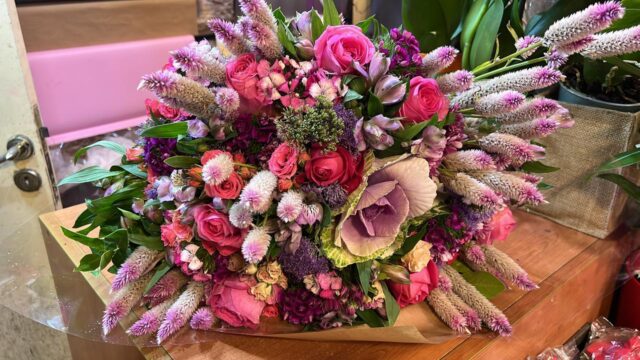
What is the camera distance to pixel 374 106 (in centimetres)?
67

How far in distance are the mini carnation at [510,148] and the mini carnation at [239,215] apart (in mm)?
353

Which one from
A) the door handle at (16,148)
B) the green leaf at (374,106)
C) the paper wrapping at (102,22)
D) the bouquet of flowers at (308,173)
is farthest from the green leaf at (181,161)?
the paper wrapping at (102,22)

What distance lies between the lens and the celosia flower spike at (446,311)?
772 mm

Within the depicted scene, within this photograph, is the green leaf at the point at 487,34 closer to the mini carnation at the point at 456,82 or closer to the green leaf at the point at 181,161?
the mini carnation at the point at 456,82

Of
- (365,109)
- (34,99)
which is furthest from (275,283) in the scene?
(34,99)

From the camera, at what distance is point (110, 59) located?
5.25ft

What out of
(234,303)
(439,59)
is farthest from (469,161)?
(234,303)

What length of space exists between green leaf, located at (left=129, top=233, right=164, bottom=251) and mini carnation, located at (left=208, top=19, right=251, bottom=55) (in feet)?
0.87

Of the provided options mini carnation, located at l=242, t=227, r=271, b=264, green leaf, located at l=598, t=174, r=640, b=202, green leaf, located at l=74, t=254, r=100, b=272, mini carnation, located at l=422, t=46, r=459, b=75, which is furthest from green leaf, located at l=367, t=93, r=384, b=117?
green leaf, located at l=598, t=174, r=640, b=202

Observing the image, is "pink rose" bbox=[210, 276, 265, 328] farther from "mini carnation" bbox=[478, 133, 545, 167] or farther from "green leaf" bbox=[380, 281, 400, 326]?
"mini carnation" bbox=[478, 133, 545, 167]

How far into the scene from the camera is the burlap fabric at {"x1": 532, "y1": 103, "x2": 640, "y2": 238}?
3.11 feet

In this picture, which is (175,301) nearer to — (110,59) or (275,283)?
(275,283)

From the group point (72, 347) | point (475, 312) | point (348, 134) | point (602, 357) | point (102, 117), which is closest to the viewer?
point (348, 134)

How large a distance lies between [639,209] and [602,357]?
31cm
